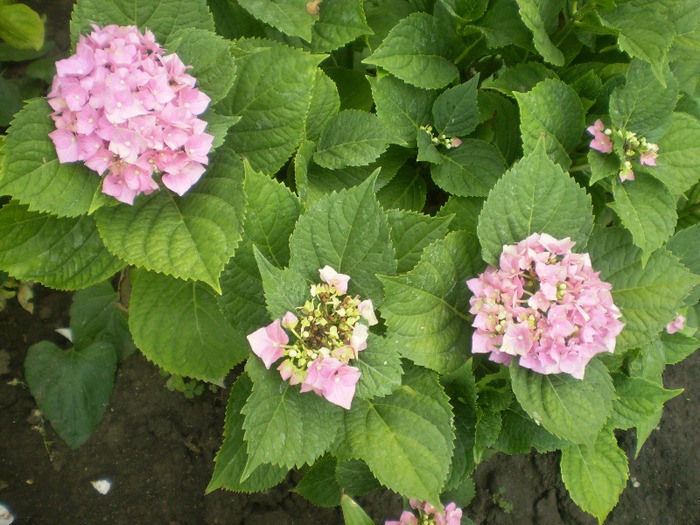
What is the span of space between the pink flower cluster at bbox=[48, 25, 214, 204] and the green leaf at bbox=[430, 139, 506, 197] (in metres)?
1.05

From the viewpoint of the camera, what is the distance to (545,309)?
1.33 meters

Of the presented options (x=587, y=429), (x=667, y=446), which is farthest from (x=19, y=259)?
(x=667, y=446)

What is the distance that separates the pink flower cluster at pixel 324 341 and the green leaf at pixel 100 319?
4.37 ft

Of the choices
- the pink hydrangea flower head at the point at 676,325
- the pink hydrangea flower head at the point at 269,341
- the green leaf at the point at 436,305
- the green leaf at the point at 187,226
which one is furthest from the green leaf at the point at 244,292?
A: the pink hydrangea flower head at the point at 676,325

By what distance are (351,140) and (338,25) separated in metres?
0.43

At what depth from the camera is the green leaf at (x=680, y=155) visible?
1817 millimetres

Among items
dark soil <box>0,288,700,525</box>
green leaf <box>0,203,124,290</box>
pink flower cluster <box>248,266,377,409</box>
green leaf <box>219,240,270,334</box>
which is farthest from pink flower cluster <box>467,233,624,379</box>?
dark soil <box>0,288,700,525</box>

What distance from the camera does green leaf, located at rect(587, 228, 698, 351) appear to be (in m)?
1.51

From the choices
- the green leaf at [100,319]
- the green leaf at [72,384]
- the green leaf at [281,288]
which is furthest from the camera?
the green leaf at [100,319]

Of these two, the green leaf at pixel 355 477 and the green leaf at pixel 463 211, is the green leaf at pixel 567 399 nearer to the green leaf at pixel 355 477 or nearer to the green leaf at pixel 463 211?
the green leaf at pixel 463 211

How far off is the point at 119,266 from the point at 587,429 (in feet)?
4.63

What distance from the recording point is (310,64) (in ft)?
5.05

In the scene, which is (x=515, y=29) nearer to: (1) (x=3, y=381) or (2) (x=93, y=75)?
(2) (x=93, y=75)

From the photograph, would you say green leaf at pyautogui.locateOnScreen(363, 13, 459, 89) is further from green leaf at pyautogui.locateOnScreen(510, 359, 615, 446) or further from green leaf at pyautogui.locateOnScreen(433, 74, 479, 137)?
green leaf at pyautogui.locateOnScreen(510, 359, 615, 446)
